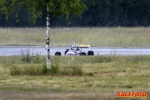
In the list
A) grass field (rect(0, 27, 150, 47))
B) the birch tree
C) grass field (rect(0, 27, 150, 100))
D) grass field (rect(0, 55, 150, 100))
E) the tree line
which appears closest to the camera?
grass field (rect(0, 55, 150, 100))

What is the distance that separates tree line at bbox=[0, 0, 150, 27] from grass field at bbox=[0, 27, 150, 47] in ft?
55.7

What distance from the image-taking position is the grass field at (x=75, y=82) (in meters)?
15.8

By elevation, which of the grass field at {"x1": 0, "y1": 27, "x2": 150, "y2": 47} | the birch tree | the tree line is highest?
the tree line

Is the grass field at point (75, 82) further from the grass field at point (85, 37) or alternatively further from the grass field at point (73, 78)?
the grass field at point (85, 37)

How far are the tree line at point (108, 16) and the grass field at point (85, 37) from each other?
1696cm

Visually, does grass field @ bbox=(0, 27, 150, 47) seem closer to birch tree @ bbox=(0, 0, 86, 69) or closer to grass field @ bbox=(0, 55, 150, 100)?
grass field @ bbox=(0, 55, 150, 100)

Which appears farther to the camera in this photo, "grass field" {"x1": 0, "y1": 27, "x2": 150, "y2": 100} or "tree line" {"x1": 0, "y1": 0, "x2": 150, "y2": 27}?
"tree line" {"x1": 0, "y1": 0, "x2": 150, "y2": 27}

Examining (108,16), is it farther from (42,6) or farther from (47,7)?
(47,7)

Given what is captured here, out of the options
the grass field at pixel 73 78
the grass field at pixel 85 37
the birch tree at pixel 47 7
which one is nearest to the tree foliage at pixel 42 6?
the birch tree at pixel 47 7

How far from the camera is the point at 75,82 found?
20531mm

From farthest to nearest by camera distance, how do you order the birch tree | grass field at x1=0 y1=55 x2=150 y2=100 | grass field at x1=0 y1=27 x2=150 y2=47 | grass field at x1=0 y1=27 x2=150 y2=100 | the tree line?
the tree line, grass field at x1=0 y1=27 x2=150 y2=47, the birch tree, grass field at x1=0 y1=27 x2=150 y2=100, grass field at x1=0 y1=55 x2=150 y2=100

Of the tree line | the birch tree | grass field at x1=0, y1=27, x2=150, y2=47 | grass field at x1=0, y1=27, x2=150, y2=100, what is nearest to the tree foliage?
the birch tree

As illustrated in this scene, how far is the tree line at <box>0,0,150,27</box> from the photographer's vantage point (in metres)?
69.8

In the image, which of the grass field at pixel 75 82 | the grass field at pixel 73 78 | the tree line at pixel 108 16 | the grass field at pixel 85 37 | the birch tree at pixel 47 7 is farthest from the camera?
the tree line at pixel 108 16
